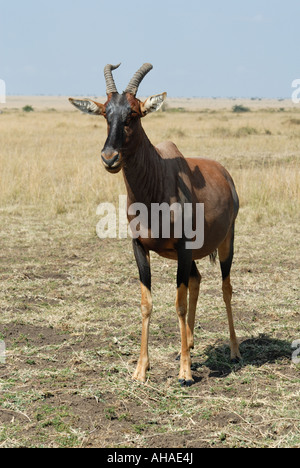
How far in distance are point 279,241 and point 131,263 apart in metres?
2.65

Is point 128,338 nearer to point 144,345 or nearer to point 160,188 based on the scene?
point 144,345

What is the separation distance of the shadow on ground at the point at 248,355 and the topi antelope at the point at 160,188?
0.13 meters

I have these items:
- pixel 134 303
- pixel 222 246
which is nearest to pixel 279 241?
pixel 134 303

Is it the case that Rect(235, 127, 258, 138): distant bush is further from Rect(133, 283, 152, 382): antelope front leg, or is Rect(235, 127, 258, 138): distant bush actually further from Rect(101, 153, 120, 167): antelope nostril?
Rect(101, 153, 120, 167): antelope nostril

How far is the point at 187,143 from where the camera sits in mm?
22484

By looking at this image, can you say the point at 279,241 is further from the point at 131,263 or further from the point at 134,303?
the point at 134,303

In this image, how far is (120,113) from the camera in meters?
4.32

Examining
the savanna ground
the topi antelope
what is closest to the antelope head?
the topi antelope

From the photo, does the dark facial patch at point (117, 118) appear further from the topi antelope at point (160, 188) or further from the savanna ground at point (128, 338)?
the savanna ground at point (128, 338)

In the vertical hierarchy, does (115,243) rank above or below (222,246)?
below

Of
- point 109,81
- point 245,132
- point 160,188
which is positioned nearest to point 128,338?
point 160,188

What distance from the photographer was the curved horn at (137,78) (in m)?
4.51

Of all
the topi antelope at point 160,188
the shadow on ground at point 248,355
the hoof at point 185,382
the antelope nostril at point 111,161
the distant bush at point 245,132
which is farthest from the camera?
the distant bush at point 245,132

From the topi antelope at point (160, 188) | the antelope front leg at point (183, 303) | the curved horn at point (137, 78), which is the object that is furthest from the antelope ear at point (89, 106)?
the antelope front leg at point (183, 303)
